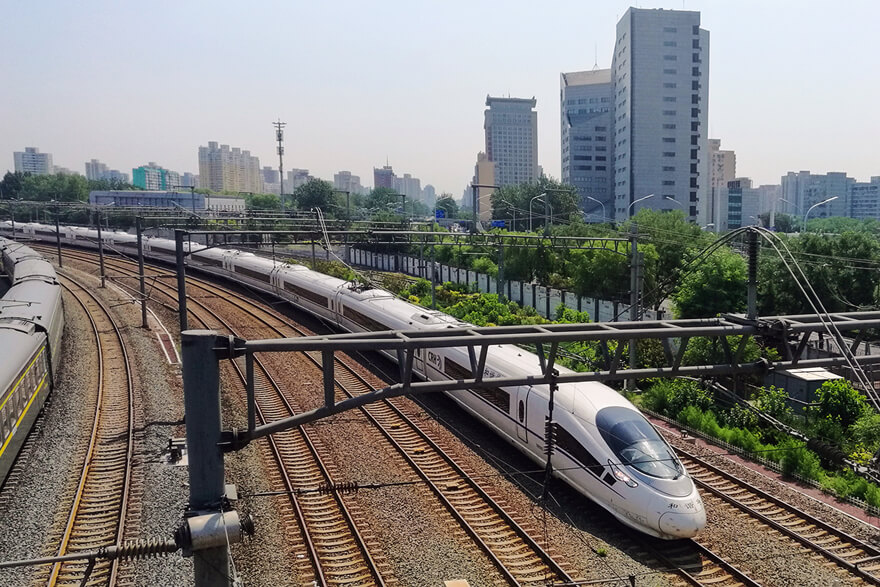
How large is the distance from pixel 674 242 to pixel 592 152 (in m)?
109

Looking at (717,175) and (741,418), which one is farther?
(717,175)

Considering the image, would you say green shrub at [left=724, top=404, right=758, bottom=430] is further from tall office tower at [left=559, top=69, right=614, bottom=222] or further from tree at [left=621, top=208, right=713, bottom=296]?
tall office tower at [left=559, top=69, right=614, bottom=222]

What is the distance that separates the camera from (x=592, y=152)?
141 m

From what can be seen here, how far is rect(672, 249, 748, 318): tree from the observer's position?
28125 millimetres

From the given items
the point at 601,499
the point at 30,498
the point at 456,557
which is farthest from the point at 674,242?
the point at 30,498

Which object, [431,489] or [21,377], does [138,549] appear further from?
[21,377]

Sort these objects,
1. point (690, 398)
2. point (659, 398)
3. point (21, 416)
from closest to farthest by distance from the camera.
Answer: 1. point (21, 416)
2. point (690, 398)
3. point (659, 398)

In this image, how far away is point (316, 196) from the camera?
295ft

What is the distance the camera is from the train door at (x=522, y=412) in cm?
1519

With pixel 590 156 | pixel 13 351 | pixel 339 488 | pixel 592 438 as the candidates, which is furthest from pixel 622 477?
pixel 590 156

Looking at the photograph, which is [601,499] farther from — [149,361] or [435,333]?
[149,361]

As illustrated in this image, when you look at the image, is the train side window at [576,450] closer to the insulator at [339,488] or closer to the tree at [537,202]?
the insulator at [339,488]

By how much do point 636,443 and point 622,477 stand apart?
72 centimetres

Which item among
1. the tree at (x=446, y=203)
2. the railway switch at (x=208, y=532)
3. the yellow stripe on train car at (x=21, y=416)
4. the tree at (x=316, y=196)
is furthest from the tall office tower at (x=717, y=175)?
the railway switch at (x=208, y=532)
